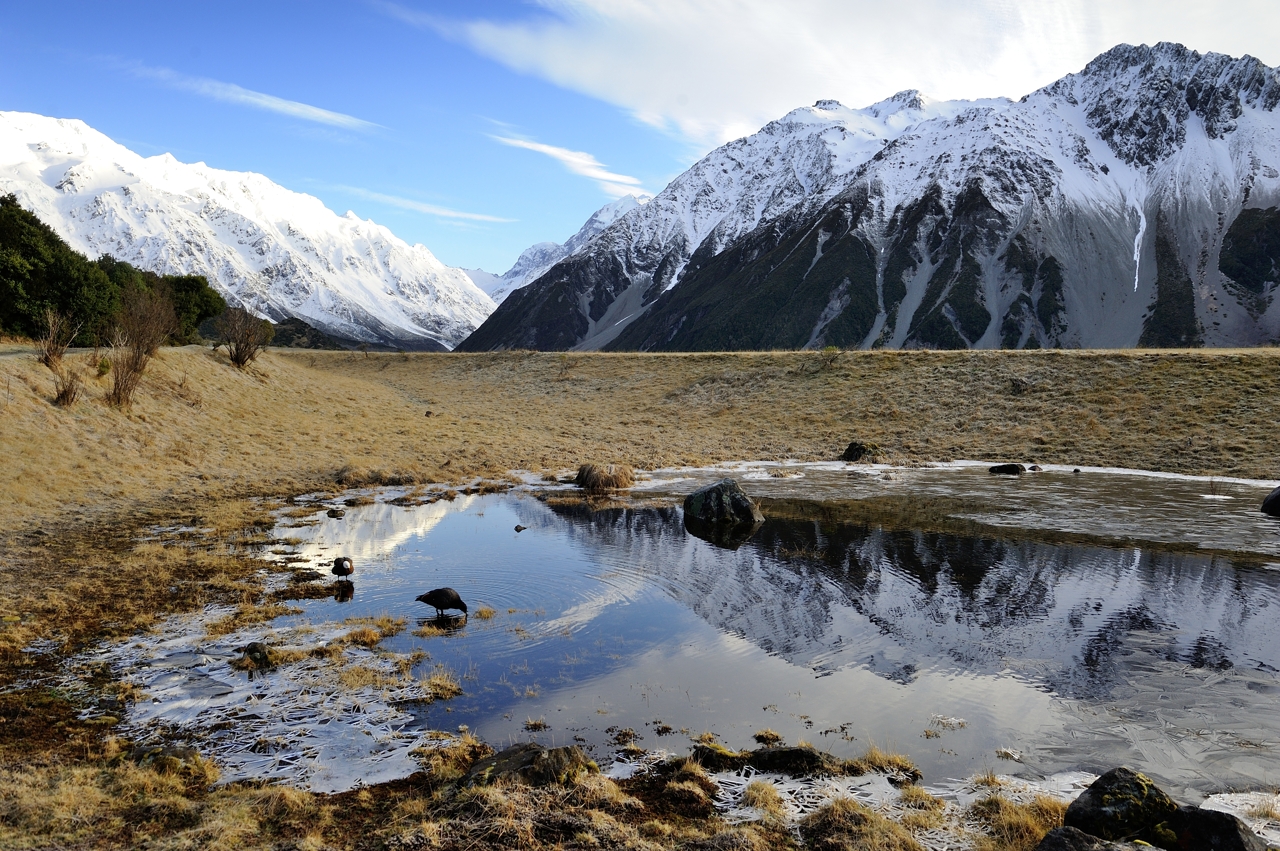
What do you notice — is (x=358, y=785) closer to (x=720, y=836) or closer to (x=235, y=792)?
(x=235, y=792)

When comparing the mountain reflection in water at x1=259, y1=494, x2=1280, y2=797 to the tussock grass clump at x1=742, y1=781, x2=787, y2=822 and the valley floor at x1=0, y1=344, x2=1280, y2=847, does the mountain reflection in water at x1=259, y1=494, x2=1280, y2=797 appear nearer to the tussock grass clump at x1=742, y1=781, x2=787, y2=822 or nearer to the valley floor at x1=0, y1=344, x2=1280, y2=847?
the tussock grass clump at x1=742, y1=781, x2=787, y2=822

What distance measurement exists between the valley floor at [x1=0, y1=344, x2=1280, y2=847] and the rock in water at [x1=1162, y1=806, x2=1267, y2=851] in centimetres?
486

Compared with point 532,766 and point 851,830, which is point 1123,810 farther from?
point 532,766

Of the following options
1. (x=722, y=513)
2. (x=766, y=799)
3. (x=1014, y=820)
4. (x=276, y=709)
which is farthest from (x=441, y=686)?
(x=722, y=513)

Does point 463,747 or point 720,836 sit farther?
point 463,747

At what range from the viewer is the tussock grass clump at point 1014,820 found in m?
7.53

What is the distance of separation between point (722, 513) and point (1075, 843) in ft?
58.6

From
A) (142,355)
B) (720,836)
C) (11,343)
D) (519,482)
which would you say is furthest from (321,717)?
(11,343)

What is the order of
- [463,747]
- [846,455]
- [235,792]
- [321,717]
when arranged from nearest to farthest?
[235,792]
[463,747]
[321,717]
[846,455]

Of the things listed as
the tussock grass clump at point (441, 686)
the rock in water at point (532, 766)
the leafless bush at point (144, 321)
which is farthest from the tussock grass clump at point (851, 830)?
the leafless bush at point (144, 321)

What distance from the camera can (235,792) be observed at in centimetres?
842

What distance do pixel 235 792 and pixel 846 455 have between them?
34737 mm

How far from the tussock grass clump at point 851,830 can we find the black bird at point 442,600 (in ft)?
29.6

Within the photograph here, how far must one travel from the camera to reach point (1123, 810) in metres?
7.32
